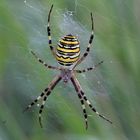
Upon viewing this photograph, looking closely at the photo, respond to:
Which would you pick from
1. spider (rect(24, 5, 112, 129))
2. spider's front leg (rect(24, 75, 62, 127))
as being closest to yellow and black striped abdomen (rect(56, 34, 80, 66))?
spider (rect(24, 5, 112, 129))

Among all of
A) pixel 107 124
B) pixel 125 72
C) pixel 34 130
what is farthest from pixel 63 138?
pixel 125 72

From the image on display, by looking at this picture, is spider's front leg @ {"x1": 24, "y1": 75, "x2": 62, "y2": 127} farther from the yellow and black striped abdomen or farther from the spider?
the yellow and black striped abdomen

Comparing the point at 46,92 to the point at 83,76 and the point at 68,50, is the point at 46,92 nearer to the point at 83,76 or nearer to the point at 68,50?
the point at 83,76

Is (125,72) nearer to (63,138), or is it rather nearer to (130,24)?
(130,24)

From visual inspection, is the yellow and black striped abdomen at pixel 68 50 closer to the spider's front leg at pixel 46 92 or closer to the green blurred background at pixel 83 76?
the green blurred background at pixel 83 76

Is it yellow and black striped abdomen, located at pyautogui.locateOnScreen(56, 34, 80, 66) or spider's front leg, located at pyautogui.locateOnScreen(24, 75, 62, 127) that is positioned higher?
yellow and black striped abdomen, located at pyautogui.locateOnScreen(56, 34, 80, 66)

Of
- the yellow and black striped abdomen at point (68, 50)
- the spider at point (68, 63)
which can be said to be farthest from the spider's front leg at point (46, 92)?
the yellow and black striped abdomen at point (68, 50)

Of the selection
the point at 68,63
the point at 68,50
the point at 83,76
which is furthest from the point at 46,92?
the point at 68,50
